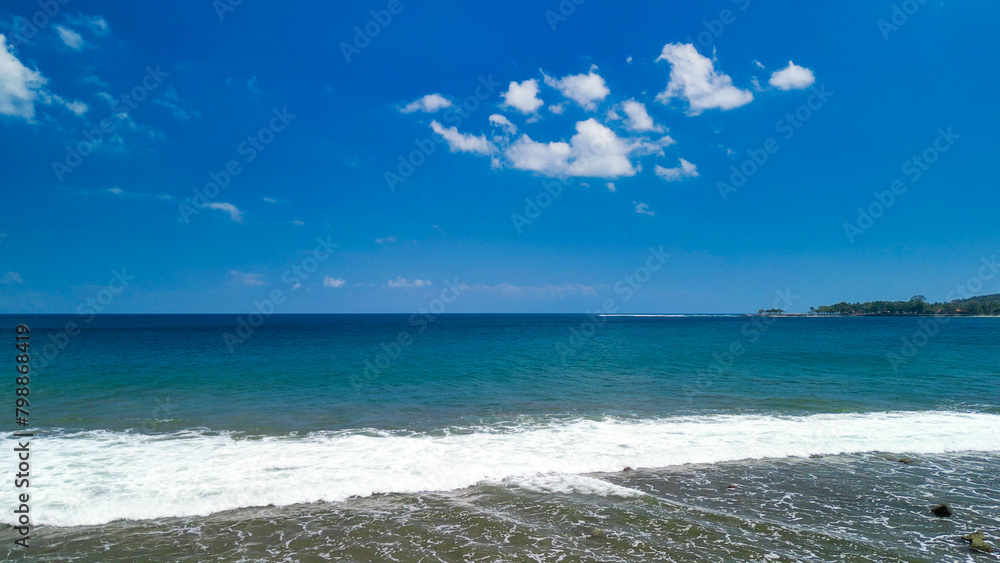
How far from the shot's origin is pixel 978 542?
8.46 metres

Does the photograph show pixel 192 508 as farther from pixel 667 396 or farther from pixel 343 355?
pixel 343 355

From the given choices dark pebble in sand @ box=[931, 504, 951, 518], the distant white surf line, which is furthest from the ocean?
dark pebble in sand @ box=[931, 504, 951, 518]

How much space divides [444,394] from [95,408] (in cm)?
1543

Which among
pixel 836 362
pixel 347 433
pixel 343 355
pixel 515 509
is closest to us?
pixel 515 509

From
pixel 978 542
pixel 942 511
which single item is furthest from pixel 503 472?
pixel 942 511

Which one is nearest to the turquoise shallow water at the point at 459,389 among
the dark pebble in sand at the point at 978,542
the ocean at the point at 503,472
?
the ocean at the point at 503,472

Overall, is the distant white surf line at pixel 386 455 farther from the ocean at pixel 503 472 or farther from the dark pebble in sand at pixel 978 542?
the dark pebble in sand at pixel 978 542

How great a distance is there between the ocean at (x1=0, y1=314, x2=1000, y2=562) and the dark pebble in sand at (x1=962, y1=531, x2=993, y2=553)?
0.71 ft

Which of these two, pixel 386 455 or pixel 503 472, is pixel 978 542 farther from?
pixel 386 455

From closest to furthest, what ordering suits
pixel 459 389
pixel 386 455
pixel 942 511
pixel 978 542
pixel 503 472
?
pixel 978 542 → pixel 942 511 → pixel 503 472 → pixel 386 455 → pixel 459 389

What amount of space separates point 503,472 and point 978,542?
9614 millimetres

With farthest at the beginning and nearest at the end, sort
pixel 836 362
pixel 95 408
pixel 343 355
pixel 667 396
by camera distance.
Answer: pixel 343 355 → pixel 836 362 → pixel 667 396 → pixel 95 408

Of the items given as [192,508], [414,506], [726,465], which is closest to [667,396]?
[726,465]

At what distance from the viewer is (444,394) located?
79.9 ft
